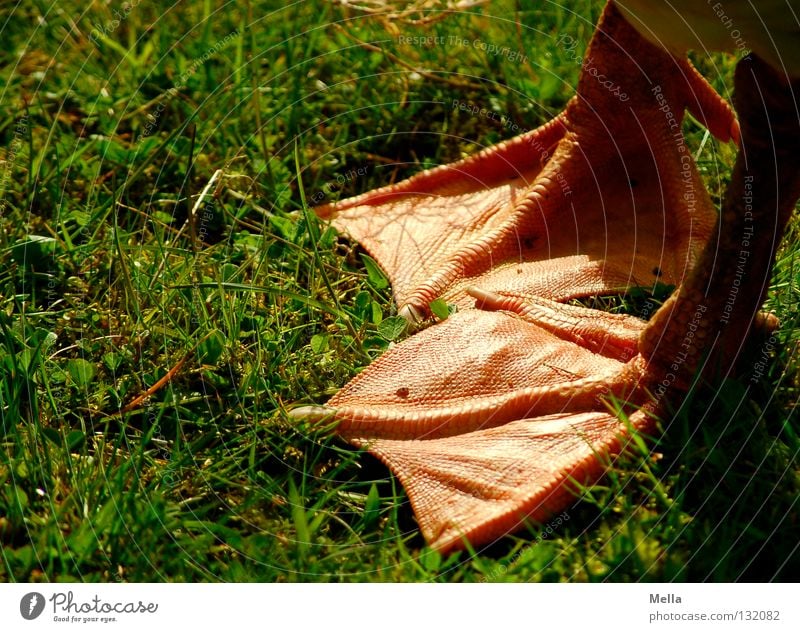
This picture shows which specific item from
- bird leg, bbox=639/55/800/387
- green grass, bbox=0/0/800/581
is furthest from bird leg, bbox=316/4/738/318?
bird leg, bbox=639/55/800/387

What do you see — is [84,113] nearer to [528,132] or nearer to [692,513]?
[528,132]

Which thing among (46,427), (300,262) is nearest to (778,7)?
(300,262)
